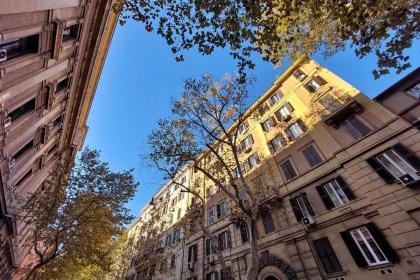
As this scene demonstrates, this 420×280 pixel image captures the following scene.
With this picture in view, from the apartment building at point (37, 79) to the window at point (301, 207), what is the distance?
54.6 feet

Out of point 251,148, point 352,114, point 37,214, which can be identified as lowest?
point 37,214

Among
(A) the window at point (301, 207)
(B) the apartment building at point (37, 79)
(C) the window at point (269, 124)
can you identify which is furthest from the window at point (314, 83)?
(B) the apartment building at point (37, 79)

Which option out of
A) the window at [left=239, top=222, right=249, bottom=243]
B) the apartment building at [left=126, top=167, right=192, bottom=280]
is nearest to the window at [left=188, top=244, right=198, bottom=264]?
the apartment building at [left=126, top=167, right=192, bottom=280]

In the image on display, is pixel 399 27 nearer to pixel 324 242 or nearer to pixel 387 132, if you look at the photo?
pixel 387 132

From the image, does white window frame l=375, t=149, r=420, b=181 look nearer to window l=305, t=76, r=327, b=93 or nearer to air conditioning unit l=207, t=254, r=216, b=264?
window l=305, t=76, r=327, b=93

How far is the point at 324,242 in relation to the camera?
1220cm

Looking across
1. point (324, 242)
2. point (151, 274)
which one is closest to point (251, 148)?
point (324, 242)

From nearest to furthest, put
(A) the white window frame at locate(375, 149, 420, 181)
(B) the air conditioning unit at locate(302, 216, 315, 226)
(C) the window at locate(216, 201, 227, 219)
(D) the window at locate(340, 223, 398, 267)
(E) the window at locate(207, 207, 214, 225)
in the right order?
(D) the window at locate(340, 223, 398, 267), (A) the white window frame at locate(375, 149, 420, 181), (B) the air conditioning unit at locate(302, 216, 315, 226), (C) the window at locate(216, 201, 227, 219), (E) the window at locate(207, 207, 214, 225)

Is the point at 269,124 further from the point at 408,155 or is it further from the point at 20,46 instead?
the point at 20,46

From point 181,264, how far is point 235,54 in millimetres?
22462

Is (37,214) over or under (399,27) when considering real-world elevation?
under

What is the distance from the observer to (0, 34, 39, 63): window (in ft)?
33.1

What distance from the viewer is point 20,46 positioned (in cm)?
1097

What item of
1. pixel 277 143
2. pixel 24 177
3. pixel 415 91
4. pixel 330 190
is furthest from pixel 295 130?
pixel 24 177
